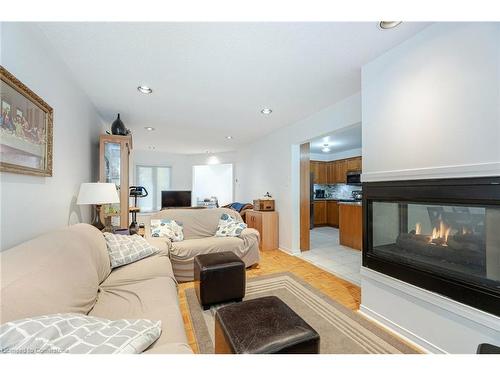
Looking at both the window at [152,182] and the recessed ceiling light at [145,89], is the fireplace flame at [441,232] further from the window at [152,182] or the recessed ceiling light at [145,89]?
the window at [152,182]

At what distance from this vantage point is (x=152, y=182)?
6.30 m

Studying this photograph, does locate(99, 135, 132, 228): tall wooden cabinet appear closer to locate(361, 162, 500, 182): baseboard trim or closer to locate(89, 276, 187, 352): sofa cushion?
locate(89, 276, 187, 352): sofa cushion

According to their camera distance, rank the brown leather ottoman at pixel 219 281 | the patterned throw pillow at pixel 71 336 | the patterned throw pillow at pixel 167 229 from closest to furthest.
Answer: the patterned throw pillow at pixel 71 336
the brown leather ottoman at pixel 219 281
the patterned throw pillow at pixel 167 229

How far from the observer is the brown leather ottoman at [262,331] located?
98 cm

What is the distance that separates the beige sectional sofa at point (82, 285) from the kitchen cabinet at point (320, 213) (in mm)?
5231

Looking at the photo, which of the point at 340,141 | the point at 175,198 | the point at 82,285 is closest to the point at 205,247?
the point at 82,285

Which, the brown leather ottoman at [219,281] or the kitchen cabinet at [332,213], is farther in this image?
the kitchen cabinet at [332,213]

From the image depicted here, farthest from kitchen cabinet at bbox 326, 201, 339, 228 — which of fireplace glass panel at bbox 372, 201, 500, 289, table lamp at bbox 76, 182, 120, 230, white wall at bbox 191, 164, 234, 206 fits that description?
table lamp at bbox 76, 182, 120, 230

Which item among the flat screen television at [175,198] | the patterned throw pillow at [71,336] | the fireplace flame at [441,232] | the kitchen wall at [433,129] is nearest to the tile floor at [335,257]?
the kitchen wall at [433,129]

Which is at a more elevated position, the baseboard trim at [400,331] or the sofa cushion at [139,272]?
the sofa cushion at [139,272]

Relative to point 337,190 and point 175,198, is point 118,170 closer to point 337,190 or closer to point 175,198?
point 175,198
